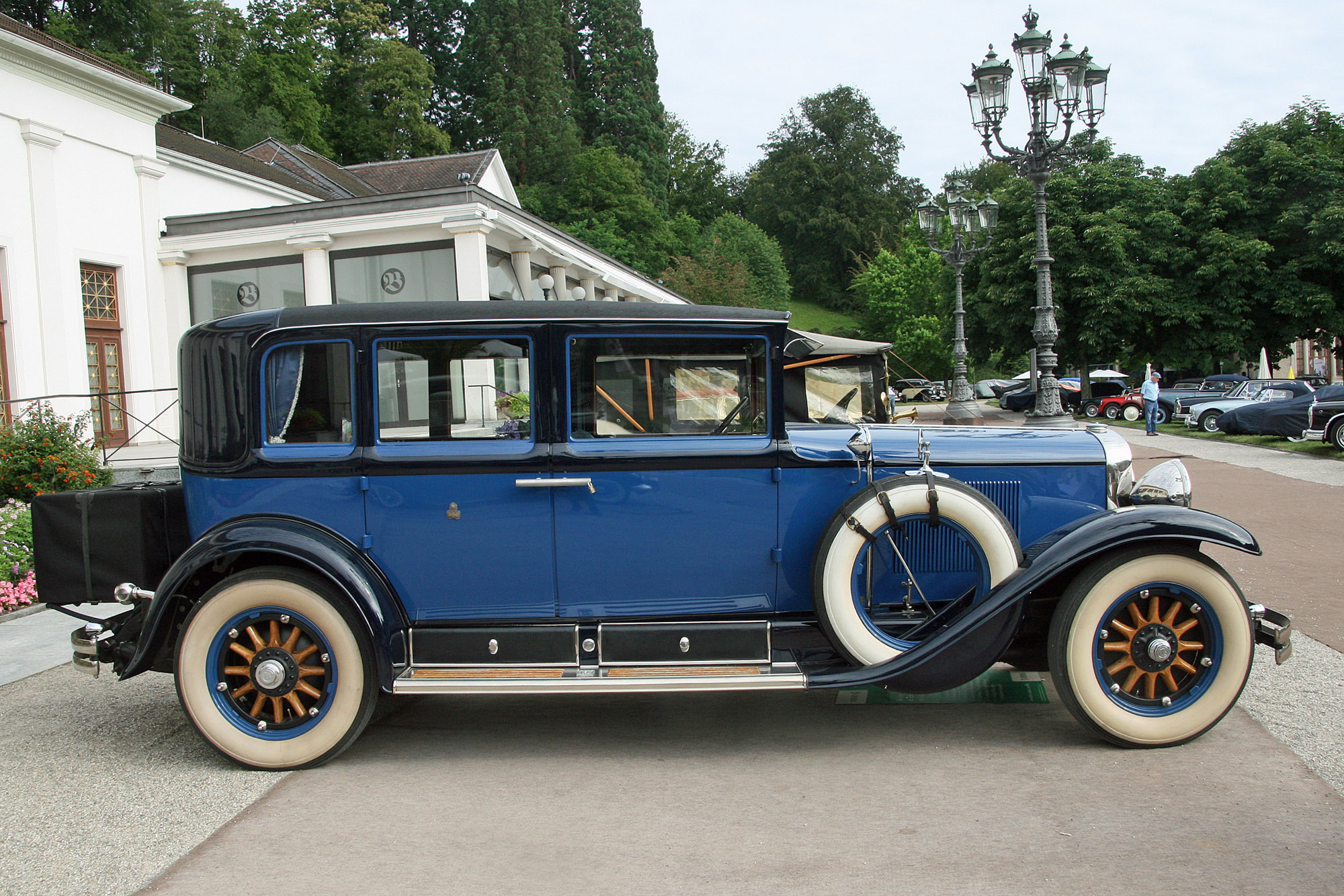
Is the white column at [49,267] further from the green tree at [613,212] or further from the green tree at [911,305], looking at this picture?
the green tree at [911,305]

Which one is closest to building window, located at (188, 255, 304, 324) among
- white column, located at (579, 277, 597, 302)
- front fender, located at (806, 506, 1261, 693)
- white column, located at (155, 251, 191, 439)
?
white column, located at (155, 251, 191, 439)

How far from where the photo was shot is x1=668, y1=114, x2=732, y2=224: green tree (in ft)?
248

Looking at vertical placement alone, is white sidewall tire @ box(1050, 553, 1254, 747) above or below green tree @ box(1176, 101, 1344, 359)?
below

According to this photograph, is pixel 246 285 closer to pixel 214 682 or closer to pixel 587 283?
pixel 587 283

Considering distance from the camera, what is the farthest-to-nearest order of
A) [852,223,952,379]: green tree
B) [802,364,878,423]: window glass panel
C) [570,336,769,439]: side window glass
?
[852,223,952,379]: green tree < [802,364,878,423]: window glass panel < [570,336,769,439]: side window glass

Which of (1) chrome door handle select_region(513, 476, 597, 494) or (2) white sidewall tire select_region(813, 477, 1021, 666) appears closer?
(2) white sidewall tire select_region(813, 477, 1021, 666)

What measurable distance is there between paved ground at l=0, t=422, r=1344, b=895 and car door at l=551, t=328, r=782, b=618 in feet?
2.51

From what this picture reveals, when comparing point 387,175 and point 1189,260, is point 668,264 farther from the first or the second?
point 1189,260

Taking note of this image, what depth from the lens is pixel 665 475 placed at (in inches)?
163

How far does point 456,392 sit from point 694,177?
77920mm

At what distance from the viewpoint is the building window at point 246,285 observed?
19406 mm

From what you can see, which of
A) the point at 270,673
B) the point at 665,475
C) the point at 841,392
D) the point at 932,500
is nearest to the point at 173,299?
the point at 841,392

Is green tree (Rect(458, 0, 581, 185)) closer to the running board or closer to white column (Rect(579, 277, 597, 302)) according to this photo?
white column (Rect(579, 277, 597, 302))

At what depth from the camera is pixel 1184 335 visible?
109ft
